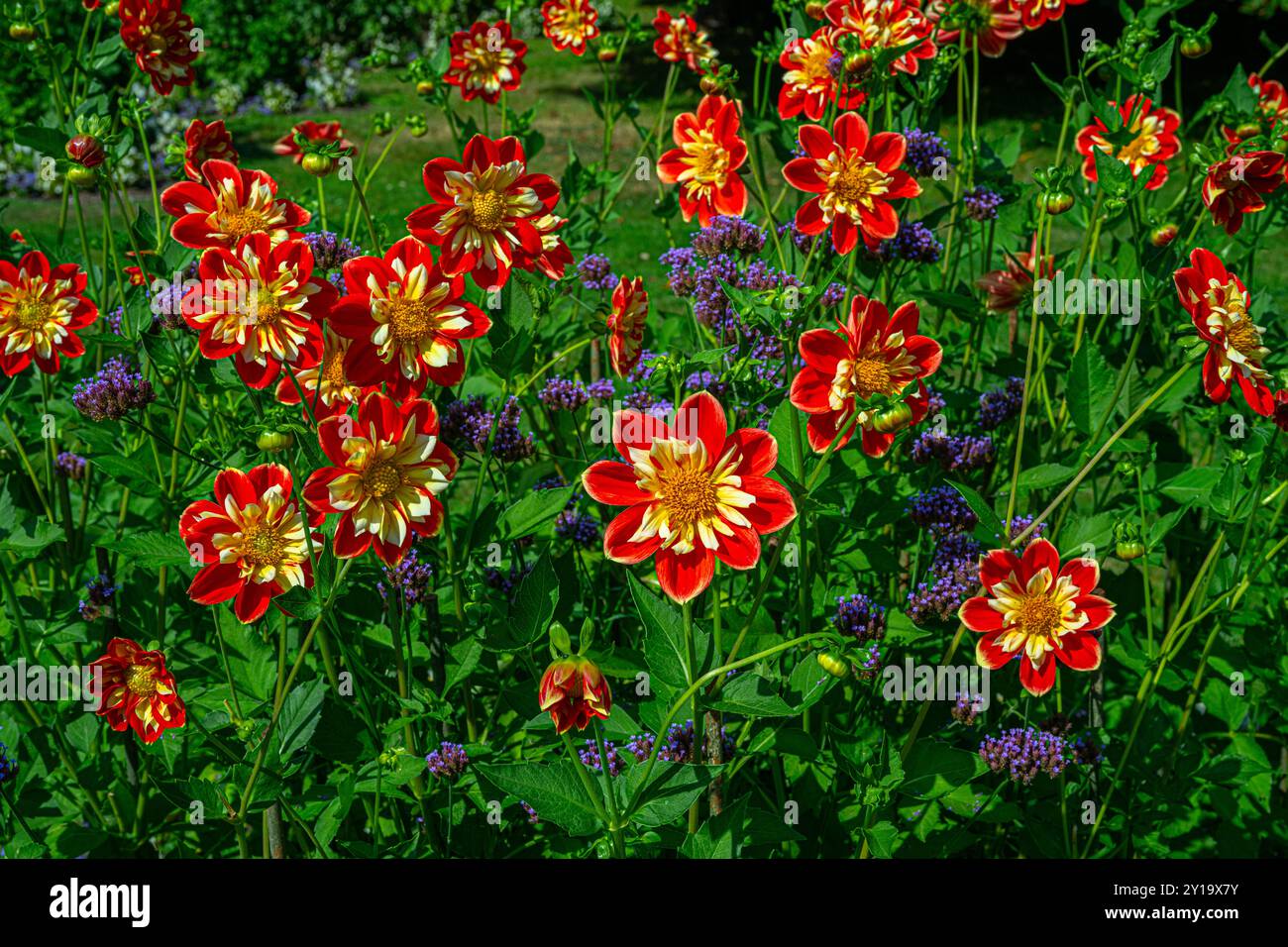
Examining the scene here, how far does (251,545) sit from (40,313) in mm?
833

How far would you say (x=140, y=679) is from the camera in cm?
176

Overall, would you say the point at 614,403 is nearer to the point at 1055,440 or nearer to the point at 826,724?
the point at 826,724

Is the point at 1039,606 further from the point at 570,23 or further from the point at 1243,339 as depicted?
the point at 570,23

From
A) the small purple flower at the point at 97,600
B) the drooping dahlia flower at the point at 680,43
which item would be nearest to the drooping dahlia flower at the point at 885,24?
the drooping dahlia flower at the point at 680,43

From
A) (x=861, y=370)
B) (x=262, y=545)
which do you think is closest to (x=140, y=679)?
(x=262, y=545)

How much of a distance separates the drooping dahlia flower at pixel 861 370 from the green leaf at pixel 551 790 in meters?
0.61

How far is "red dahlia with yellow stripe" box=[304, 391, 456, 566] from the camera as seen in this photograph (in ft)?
4.69

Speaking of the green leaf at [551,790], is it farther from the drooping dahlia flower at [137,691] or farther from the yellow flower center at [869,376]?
the yellow flower center at [869,376]

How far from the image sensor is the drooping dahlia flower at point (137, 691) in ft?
5.66

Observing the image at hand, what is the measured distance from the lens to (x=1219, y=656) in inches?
95.7

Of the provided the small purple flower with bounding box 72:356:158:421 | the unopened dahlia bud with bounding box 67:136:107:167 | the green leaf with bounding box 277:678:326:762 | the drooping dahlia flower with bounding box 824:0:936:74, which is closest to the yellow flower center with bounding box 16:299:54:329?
the small purple flower with bounding box 72:356:158:421

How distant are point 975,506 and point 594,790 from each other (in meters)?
0.69

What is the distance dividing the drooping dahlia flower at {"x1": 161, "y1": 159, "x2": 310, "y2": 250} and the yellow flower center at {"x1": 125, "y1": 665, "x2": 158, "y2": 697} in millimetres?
676

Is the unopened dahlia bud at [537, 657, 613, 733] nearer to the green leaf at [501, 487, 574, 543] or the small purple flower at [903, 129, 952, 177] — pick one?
the green leaf at [501, 487, 574, 543]
